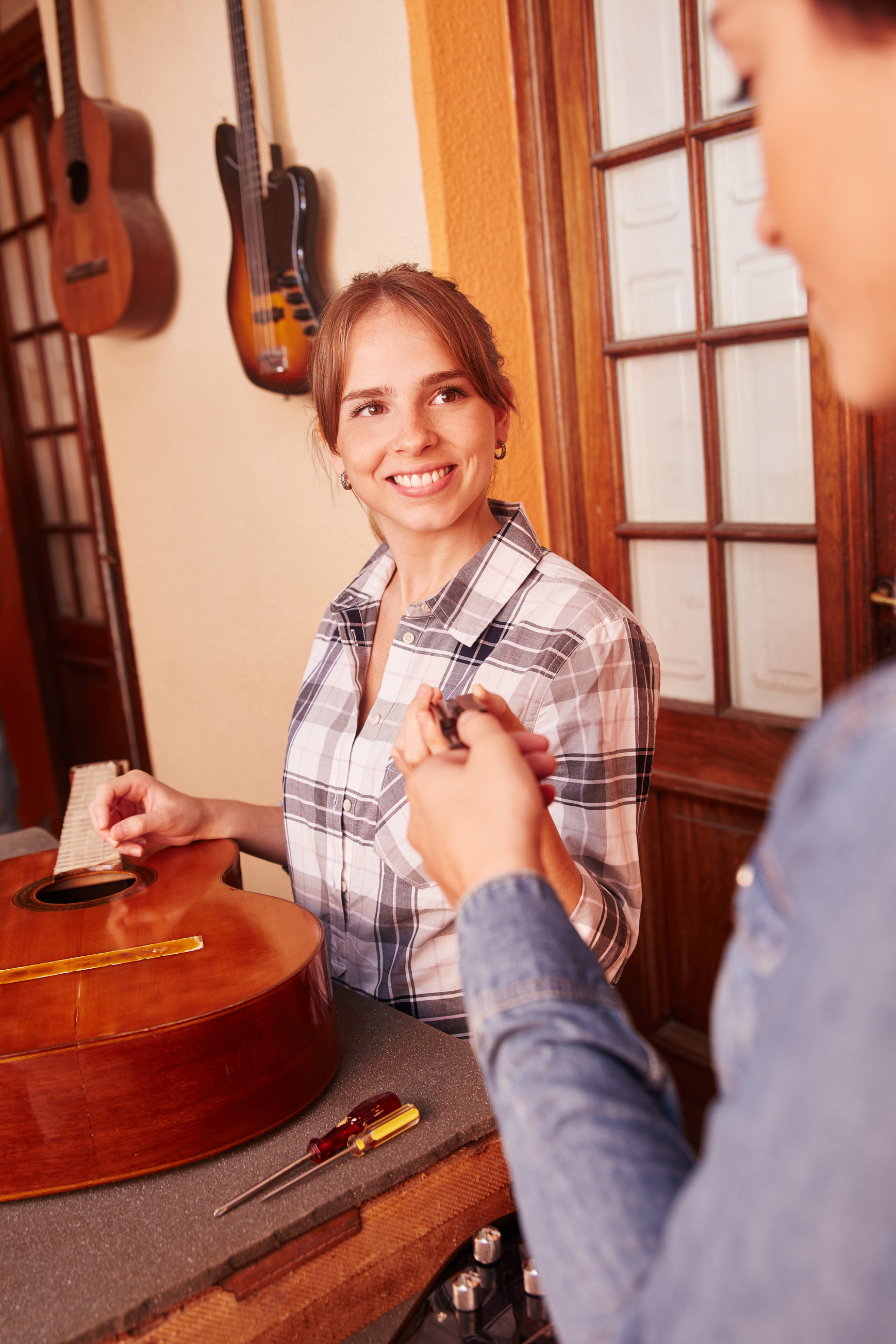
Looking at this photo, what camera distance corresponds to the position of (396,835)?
4.06 ft

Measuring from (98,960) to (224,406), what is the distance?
187 centimetres

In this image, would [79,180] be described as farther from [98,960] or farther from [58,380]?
[98,960]

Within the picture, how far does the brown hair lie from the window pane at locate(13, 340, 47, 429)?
3.09m

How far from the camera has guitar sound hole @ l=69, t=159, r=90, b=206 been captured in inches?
111

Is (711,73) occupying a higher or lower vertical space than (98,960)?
higher

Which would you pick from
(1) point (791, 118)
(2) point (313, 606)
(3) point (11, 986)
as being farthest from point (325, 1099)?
(2) point (313, 606)

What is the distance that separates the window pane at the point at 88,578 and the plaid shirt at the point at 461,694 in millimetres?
2833

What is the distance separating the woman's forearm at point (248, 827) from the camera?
1465 mm

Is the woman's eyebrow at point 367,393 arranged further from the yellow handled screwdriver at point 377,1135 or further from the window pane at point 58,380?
the window pane at point 58,380

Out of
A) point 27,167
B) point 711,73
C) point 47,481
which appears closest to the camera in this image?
point 711,73

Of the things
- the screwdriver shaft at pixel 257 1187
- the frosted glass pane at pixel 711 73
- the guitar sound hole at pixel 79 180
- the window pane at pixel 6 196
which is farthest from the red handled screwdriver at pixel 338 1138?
the window pane at pixel 6 196

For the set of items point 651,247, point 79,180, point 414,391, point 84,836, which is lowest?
point 84,836

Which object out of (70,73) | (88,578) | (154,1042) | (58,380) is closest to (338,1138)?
(154,1042)

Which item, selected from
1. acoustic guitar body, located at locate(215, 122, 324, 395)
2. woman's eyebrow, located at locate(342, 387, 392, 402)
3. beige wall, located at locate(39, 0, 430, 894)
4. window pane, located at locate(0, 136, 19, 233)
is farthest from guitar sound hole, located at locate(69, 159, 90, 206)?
woman's eyebrow, located at locate(342, 387, 392, 402)
